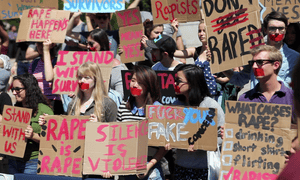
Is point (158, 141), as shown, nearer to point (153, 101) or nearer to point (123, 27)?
point (153, 101)

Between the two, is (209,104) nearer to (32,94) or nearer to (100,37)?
(32,94)

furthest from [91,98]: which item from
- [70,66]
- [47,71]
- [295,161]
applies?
[295,161]

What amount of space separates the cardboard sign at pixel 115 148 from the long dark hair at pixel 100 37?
94.8 inches

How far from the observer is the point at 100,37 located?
6.60 meters

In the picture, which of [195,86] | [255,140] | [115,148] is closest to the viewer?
[255,140]

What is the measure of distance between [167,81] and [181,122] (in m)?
1.04

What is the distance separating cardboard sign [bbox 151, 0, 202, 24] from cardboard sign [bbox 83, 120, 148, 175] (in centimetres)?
269

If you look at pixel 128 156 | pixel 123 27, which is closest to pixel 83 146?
pixel 128 156

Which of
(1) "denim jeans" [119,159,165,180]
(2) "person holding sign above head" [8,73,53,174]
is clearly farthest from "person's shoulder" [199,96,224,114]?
(2) "person holding sign above head" [8,73,53,174]

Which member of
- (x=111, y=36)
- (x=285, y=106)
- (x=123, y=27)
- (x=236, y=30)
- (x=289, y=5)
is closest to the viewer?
(x=285, y=106)

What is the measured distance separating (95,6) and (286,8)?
11.0 ft

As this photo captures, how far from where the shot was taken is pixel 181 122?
15.1ft

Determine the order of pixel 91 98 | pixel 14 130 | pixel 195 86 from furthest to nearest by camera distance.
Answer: pixel 14 130 < pixel 91 98 < pixel 195 86

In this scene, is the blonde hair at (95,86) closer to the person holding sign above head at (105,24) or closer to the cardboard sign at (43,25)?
the cardboard sign at (43,25)
